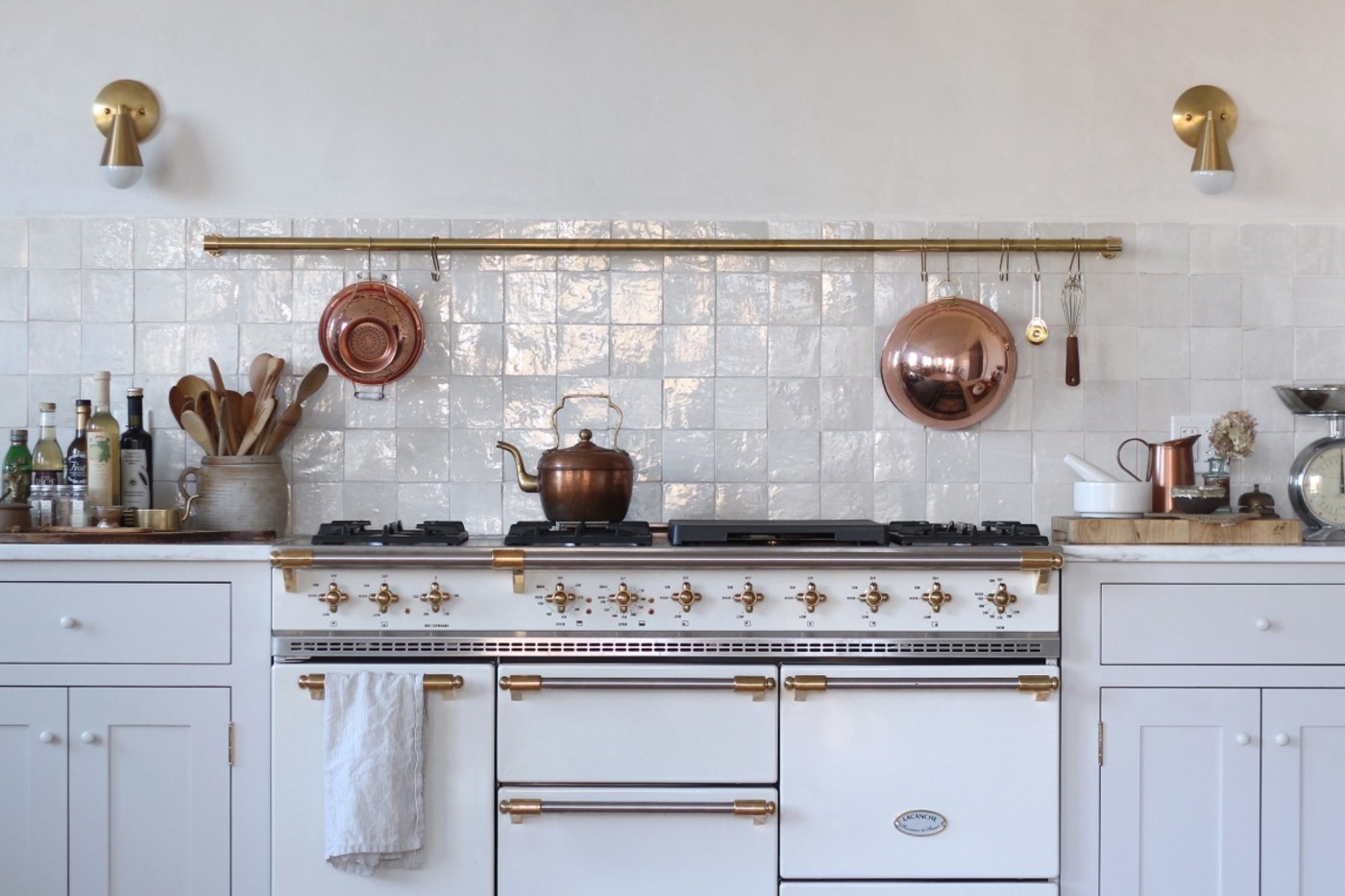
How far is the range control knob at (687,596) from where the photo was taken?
2.33 meters

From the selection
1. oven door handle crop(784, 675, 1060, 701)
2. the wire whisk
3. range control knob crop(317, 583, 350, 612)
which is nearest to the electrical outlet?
the wire whisk

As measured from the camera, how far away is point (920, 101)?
2.93 m

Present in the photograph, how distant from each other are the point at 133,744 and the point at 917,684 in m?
1.61

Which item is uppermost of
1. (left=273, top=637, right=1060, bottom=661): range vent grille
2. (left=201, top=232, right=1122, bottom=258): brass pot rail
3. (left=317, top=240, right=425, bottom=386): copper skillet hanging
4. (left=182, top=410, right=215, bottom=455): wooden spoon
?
(left=201, top=232, right=1122, bottom=258): brass pot rail

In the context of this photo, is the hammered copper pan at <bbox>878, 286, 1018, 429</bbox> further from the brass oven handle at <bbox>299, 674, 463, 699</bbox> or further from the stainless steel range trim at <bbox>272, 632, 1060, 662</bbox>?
the brass oven handle at <bbox>299, 674, 463, 699</bbox>

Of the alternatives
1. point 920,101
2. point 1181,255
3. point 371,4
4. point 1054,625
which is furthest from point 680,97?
point 1054,625

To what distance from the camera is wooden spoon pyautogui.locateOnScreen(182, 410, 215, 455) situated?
9.03 feet

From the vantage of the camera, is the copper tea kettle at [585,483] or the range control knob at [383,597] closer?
the range control knob at [383,597]

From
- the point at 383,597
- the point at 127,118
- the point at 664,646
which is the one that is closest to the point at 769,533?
the point at 664,646

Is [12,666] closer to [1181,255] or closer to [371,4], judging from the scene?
[371,4]

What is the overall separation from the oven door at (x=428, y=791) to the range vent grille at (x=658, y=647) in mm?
35

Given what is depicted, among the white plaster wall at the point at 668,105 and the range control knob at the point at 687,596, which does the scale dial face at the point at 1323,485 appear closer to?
the white plaster wall at the point at 668,105

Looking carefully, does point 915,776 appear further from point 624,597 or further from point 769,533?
point 624,597

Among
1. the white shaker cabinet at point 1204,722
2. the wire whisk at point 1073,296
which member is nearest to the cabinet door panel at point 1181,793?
the white shaker cabinet at point 1204,722
